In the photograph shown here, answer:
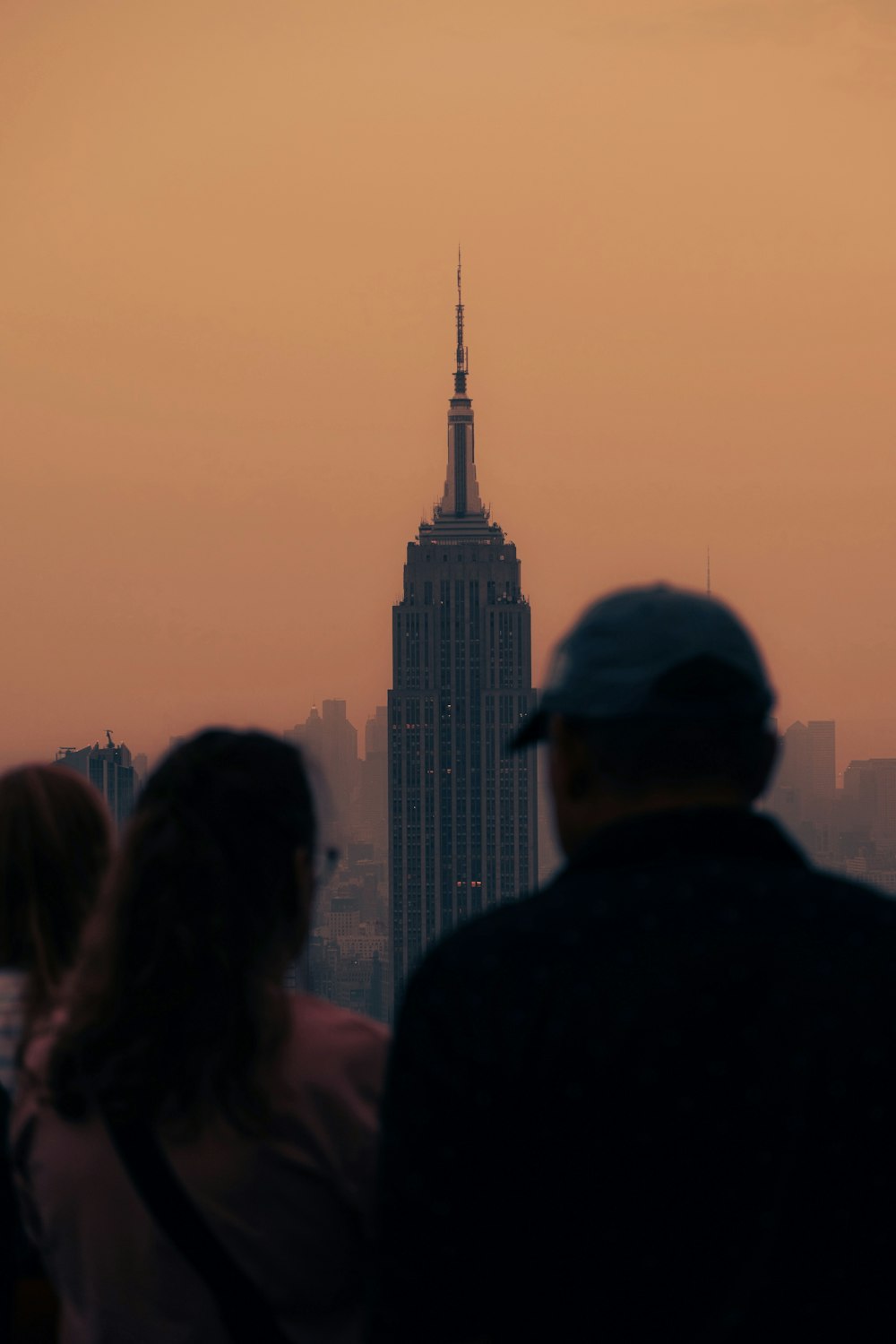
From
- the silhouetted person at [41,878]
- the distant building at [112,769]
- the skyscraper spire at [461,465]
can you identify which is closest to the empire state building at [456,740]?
the skyscraper spire at [461,465]

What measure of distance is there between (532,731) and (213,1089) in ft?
2.16

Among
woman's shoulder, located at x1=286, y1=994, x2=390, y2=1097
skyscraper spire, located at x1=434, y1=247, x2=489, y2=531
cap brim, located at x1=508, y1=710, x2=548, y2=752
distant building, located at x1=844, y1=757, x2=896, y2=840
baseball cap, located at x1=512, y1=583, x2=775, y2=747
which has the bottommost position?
distant building, located at x1=844, y1=757, x2=896, y2=840

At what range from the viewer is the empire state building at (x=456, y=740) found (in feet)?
423

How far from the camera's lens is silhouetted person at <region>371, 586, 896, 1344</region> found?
1840mm

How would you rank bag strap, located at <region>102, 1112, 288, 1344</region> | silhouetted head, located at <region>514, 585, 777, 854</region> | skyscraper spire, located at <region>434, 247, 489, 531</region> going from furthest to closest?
skyscraper spire, located at <region>434, 247, 489, 531</region> < bag strap, located at <region>102, 1112, 288, 1344</region> < silhouetted head, located at <region>514, 585, 777, 854</region>

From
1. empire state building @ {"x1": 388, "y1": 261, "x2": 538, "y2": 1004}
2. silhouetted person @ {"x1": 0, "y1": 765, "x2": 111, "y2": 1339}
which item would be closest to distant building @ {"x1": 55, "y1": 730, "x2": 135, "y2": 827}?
empire state building @ {"x1": 388, "y1": 261, "x2": 538, "y2": 1004}

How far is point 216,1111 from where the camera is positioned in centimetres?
241

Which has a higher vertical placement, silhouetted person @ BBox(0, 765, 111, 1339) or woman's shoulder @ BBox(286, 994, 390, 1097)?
silhouetted person @ BBox(0, 765, 111, 1339)

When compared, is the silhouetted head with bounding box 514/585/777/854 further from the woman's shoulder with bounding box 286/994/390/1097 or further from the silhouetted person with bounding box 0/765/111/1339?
the silhouetted person with bounding box 0/765/111/1339

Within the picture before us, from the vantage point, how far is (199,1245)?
2.38 meters

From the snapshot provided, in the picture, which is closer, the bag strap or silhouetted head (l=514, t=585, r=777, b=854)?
silhouetted head (l=514, t=585, r=777, b=854)

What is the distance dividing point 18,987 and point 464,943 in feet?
3.95

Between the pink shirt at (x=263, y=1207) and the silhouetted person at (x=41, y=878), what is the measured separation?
0.38 m

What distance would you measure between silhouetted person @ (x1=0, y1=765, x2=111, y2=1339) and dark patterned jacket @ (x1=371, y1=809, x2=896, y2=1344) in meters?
1.13
